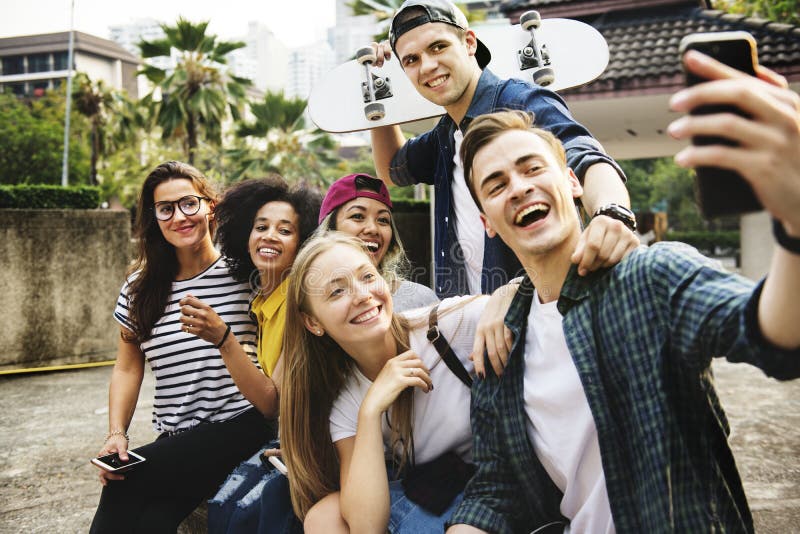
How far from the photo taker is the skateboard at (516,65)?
2.71 metres

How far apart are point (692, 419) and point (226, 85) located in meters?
19.5

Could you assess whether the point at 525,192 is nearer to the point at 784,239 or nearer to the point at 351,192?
the point at 784,239

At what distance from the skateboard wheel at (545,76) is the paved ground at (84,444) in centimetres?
232

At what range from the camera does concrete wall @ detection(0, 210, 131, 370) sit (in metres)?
6.82

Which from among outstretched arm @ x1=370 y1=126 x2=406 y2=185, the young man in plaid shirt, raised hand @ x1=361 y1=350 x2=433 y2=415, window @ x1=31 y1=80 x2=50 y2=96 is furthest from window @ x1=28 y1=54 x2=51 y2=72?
the young man in plaid shirt

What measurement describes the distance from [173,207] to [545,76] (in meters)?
1.71

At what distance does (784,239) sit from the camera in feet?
2.71

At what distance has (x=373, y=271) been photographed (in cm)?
191

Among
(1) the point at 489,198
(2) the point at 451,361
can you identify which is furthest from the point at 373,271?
(1) the point at 489,198

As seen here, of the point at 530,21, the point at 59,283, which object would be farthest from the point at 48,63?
the point at 530,21

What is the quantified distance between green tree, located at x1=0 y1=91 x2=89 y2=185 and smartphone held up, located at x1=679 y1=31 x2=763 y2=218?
114ft

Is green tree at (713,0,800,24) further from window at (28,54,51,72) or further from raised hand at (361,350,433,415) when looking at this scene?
window at (28,54,51,72)

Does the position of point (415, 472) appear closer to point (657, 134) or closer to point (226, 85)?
point (657, 134)

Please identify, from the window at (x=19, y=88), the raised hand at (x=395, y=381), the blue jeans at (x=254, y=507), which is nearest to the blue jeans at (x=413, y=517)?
the raised hand at (x=395, y=381)
